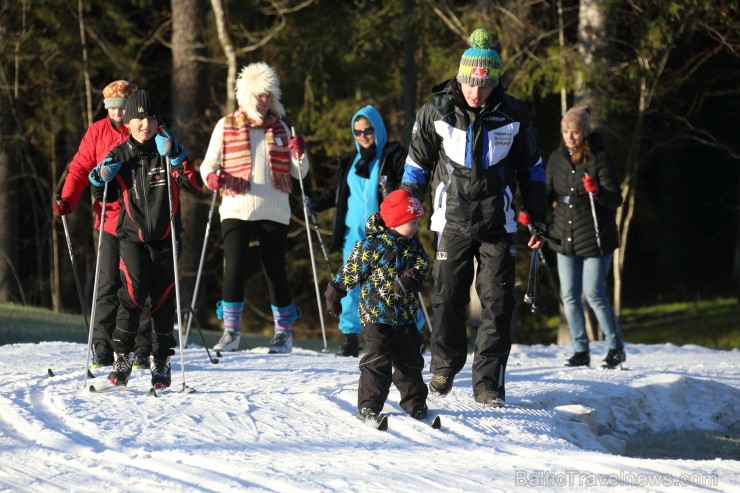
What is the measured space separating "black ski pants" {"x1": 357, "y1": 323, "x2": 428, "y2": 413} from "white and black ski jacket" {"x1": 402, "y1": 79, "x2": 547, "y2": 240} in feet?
2.84

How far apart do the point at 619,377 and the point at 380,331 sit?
275cm

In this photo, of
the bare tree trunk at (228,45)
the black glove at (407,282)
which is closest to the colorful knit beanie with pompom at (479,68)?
the black glove at (407,282)

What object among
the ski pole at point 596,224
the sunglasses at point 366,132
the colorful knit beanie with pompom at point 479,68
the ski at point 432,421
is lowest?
the ski at point 432,421

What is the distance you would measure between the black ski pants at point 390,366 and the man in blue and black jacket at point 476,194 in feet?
1.96

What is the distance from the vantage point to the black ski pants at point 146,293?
7164 mm

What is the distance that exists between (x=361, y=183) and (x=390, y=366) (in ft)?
11.4

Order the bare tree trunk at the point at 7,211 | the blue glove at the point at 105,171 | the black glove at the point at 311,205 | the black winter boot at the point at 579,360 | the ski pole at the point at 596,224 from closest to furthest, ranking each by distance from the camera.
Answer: the blue glove at the point at 105,171 → the ski pole at the point at 596,224 → the black winter boot at the point at 579,360 → the black glove at the point at 311,205 → the bare tree trunk at the point at 7,211

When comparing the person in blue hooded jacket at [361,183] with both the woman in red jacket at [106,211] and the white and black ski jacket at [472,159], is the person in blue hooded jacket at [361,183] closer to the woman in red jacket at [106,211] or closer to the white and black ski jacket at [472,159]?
the woman in red jacket at [106,211]

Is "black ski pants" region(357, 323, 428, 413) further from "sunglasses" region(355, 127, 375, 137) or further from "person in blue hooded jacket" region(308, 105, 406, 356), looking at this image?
"sunglasses" region(355, 127, 375, 137)

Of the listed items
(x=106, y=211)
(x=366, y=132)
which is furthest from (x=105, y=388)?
(x=366, y=132)

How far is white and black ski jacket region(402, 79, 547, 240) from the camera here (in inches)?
271

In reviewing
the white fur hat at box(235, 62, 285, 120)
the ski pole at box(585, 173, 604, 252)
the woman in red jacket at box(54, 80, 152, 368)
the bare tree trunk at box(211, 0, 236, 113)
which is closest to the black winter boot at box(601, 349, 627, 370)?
the ski pole at box(585, 173, 604, 252)

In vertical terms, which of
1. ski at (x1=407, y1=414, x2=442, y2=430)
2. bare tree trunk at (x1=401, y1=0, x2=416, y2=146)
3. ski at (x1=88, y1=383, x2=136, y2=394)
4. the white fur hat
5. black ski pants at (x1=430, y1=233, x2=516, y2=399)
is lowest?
ski at (x1=407, y1=414, x2=442, y2=430)

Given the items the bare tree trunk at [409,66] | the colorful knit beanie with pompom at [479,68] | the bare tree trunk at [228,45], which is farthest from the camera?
the bare tree trunk at [228,45]
